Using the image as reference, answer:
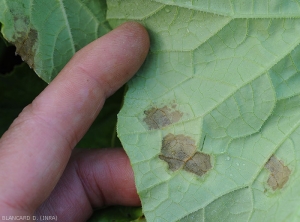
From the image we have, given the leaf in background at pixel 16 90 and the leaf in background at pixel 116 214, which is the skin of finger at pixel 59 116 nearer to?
the leaf in background at pixel 116 214

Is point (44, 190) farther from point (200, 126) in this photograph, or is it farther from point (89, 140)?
point (89, 140)

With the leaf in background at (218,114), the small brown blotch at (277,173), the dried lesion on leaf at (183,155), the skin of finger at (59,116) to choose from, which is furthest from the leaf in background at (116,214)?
the small brown blotch at (277,173)

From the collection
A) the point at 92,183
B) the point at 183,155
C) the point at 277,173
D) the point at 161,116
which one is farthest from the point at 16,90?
the point at 277,173

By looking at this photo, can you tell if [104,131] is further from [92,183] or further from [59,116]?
[59,116]

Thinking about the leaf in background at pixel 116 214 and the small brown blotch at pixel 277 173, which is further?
the leaf in background at pixel 116 214

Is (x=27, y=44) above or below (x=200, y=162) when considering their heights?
above

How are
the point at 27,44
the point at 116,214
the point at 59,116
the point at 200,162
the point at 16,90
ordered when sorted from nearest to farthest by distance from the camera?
1. the point at 59,116
2. the point at 200,162
3. the point at 27,44
4. the point at 116,214
5. the point at 16,90
